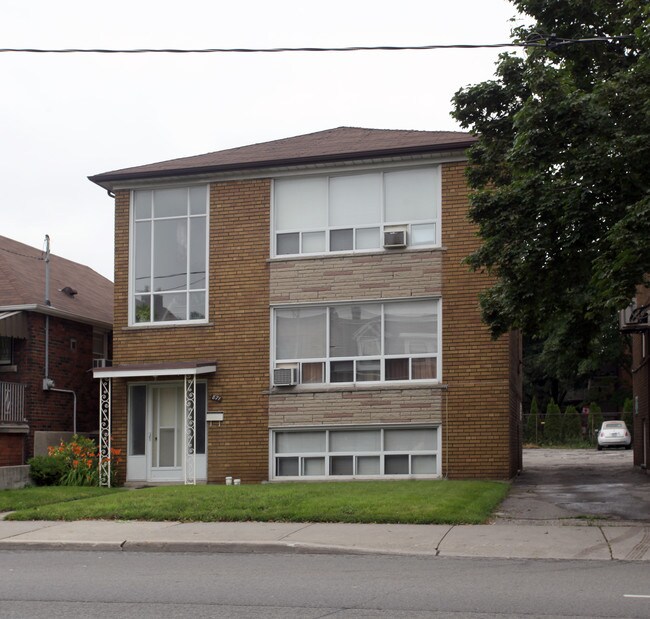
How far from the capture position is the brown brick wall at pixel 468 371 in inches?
794

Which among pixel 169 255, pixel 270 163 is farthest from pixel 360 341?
pixel 169 255

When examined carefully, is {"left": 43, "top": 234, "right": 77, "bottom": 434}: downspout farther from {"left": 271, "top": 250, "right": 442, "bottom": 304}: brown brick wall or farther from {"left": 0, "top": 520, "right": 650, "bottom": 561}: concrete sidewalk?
{"left": 0, "top": 520, "right": 650, "bottom": 561}: concrete sidewalk

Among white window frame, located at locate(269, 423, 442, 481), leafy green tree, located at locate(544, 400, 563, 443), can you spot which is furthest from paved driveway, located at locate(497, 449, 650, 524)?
leafy green tree, located at locate(544, 400, 563, 443)

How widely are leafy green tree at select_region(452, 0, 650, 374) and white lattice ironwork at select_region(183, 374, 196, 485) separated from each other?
7.85 meters

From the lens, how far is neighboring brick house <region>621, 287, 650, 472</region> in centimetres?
2389

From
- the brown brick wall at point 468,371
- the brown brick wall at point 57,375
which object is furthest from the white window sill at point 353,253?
the brown brick wall at point 57,375

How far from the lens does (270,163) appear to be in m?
21.4

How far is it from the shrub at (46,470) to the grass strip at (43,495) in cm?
69

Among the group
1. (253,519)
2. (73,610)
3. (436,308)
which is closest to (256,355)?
(436,308)

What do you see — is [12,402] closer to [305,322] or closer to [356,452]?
[305,322]

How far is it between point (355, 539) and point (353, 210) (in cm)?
1039

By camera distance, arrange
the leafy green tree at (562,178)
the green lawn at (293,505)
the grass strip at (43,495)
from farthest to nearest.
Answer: the grass strip at (43,495) < the green lawn at (293,505) < the leafy green tree at (562,178)

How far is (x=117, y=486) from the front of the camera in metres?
21.8

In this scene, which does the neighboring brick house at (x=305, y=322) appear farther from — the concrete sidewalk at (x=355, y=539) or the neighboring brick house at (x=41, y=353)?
the concrete sidewalk at (x=355, y=539)
